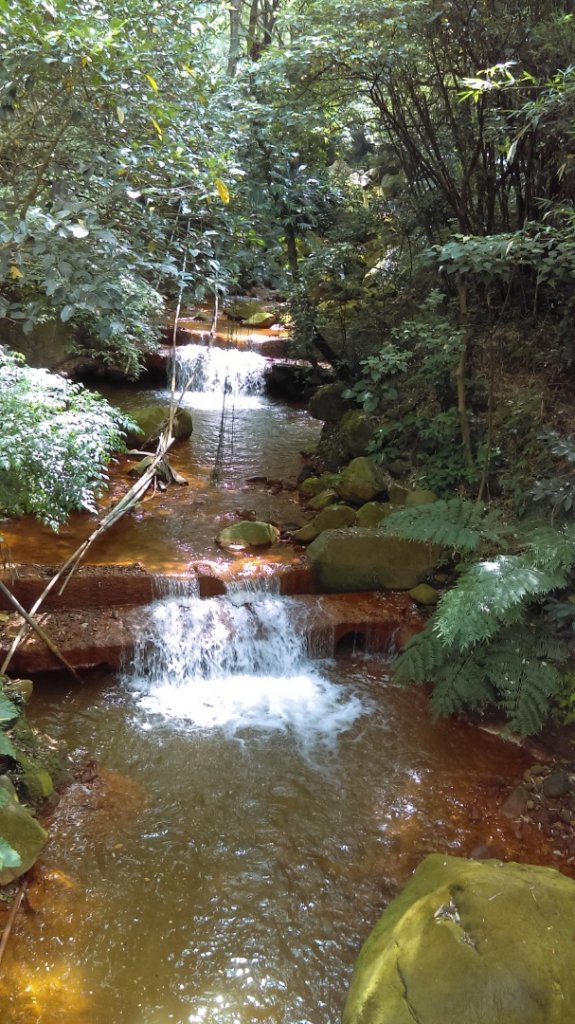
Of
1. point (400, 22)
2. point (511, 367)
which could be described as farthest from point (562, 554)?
point (400, 22)

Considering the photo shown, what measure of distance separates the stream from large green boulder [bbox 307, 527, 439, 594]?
0.59 meters

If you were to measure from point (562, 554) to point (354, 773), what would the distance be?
78.5 inches

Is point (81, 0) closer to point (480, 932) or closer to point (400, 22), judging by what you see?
point (400, 22)

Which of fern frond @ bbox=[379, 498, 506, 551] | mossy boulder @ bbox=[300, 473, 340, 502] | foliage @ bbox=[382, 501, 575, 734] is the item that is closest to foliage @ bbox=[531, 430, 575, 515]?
foliage @ bbox=[382, 501, 575, 734]

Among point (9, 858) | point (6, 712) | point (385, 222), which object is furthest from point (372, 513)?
point (9, 858)

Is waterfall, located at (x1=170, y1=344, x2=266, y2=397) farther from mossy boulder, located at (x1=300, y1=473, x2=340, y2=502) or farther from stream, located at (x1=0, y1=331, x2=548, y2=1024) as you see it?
stream, located at (x1=0, y1=331, x2=548, y2=1024)

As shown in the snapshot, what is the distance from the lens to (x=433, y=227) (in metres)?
6.48

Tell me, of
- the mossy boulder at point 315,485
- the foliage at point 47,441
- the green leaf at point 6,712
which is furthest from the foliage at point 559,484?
the green leaf at point 6,712

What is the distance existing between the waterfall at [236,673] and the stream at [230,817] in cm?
2

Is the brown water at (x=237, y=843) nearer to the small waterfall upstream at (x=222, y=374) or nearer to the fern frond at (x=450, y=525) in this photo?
the fern frond at (x=450, y=525)

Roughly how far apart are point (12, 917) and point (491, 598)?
300 cm

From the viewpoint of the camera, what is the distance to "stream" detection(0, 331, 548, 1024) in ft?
8.86

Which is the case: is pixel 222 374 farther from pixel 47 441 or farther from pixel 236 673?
pixel 236 673

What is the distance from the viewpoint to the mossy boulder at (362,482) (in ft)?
21.3
